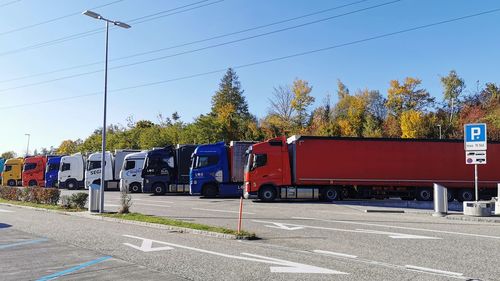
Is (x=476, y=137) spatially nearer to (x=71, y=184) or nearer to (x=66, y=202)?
(x=66, y=202)

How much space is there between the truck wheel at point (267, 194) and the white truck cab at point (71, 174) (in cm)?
2191

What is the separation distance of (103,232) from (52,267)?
16.2 feet

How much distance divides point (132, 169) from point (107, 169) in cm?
407

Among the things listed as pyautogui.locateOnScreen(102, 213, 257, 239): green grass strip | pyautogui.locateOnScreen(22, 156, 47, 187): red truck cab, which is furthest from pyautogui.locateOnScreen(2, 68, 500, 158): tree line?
pyautogui.locateOnScreen(102, 213, 257, 239): green grass strip

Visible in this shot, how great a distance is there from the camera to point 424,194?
2547cm

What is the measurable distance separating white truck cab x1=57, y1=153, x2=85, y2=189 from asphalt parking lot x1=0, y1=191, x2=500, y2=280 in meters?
25.2

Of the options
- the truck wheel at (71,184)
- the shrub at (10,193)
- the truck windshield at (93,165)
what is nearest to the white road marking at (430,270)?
the shrub at (10,193)

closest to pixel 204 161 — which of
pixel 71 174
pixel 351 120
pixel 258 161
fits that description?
pixel 258 161

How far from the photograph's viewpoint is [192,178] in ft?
94.4

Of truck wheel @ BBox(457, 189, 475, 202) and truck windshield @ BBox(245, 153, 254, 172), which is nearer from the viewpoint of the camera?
truck wheel @ BBox(457, 189, 475, 202)

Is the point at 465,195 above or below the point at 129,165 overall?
below

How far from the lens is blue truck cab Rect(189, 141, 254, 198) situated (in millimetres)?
28547

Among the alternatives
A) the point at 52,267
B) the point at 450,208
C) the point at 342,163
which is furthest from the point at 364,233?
the point at 342,163

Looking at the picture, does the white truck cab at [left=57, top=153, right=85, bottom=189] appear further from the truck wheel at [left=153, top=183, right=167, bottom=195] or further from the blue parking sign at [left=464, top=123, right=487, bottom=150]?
the blue parking sign at [left=464, top=123, right=487, bottom=150]
